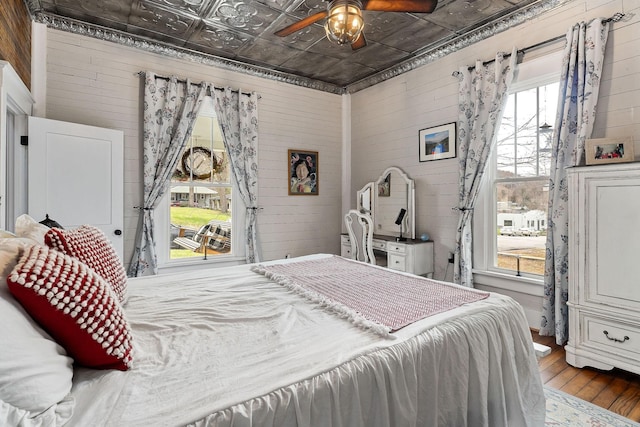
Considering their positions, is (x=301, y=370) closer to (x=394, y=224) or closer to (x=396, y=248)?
(x=396, y=248)

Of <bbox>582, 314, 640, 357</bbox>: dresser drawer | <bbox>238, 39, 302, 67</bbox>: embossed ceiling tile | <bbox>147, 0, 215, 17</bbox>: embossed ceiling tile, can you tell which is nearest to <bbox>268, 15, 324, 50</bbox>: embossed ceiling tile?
<bbox>238, 39, 302, 67</bbox>: embossed ceiling tile

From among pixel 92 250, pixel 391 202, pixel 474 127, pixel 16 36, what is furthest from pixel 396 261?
pixel 16 36

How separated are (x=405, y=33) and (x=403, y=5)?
1.57 meters

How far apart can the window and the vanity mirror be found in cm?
96

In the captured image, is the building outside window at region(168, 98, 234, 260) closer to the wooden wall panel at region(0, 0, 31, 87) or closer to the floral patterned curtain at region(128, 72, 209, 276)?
the floral patterned curtain at region(128, 72, 209, 276)

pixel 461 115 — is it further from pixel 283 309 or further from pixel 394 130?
pixel 283 309

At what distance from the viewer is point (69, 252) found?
4.27 ft

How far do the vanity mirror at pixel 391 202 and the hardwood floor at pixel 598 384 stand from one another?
192 cm

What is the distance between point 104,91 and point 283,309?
326 cm

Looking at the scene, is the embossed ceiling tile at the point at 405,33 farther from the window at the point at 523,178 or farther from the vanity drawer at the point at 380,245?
the vanity drawer at the point at 380,245

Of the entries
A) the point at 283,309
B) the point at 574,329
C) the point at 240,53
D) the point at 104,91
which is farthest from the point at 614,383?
the point at 104,91

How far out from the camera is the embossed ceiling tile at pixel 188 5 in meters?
2.91

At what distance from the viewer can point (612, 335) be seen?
7.40 feet

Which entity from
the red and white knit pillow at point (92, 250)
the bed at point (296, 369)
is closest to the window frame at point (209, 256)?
the bed at point (296, 369)
